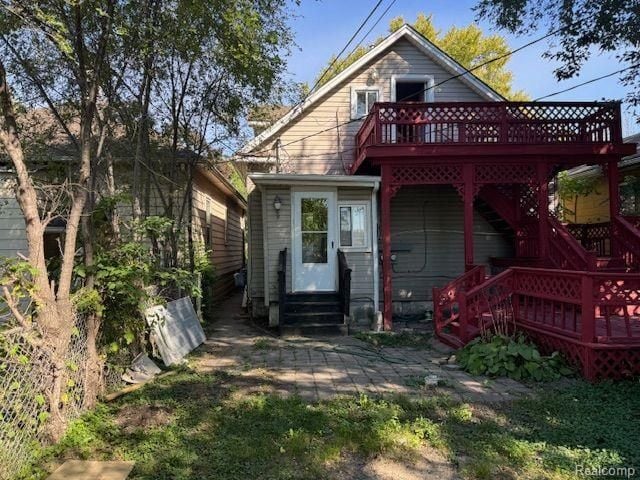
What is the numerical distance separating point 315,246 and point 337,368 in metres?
4.10

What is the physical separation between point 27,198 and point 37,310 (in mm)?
893

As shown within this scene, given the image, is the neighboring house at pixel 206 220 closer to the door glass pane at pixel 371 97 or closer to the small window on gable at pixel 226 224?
the small window on gable at pixel 226 224

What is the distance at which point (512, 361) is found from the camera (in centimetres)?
600

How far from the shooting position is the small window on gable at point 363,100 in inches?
469

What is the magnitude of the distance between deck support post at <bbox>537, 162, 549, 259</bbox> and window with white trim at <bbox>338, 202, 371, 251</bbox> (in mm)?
3442

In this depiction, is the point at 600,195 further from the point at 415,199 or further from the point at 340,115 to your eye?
the point at 340,115

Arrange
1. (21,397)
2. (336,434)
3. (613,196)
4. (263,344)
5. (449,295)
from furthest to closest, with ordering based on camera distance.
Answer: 1. (613,196)
2. (449,295)
3. (263,344)
4. (336,434)
5. (21,397)

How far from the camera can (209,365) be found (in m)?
6.49

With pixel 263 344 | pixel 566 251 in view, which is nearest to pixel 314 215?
pixel 263 344

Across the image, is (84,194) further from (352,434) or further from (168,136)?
(168,136)

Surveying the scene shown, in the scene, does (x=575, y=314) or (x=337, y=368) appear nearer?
(x=575, y=314)

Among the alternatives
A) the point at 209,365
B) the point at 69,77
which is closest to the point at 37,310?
the point at 209,365

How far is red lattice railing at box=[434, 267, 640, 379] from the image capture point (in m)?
5.50

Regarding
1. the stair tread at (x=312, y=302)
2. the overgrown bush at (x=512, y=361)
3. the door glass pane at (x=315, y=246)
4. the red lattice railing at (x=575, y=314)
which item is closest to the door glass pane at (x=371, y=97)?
the door glass pane at (x=315, y=246)
